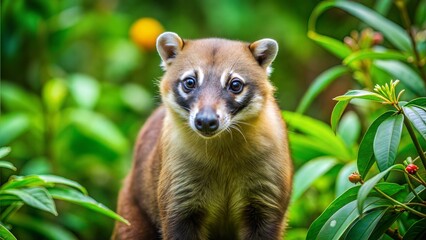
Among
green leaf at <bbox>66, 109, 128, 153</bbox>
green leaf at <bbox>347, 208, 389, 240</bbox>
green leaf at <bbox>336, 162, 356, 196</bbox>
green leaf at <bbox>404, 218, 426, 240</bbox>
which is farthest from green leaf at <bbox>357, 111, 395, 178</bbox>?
green leaf at <bbox>66, 109, 128, 153</bbox>

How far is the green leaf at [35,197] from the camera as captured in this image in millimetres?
4383

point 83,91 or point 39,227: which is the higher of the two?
point 83,91

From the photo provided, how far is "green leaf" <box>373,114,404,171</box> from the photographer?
3.86 metres

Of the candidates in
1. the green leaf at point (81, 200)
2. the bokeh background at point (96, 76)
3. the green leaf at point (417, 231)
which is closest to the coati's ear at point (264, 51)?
the bokeh background at point (96, 76)

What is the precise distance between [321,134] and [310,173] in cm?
37

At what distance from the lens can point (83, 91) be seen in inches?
312

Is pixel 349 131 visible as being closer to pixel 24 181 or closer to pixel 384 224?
pixel 384 224

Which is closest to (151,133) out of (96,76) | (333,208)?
(333,208)

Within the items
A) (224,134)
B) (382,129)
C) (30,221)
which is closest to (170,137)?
(224,134)

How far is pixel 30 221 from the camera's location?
22.1 feet

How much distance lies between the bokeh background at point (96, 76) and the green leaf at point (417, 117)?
2.19 m

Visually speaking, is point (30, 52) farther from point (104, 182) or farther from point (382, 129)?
point (382, 129)

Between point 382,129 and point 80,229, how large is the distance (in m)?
4.14

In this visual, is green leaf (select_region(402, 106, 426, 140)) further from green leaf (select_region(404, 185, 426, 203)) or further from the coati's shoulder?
the coati's shoulder
